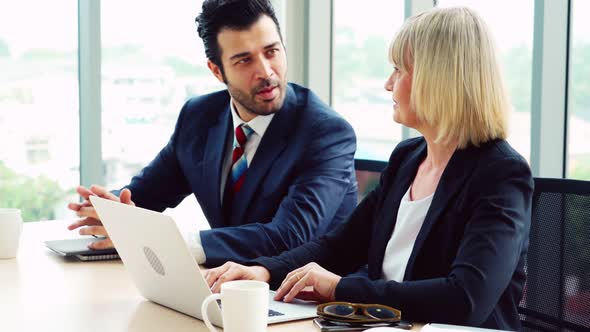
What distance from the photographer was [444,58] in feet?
6.01

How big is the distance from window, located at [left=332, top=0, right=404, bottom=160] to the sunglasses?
7.62 feet

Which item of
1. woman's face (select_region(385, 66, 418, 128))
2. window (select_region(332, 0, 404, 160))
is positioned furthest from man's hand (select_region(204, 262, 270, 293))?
window (select_region(332, 0, 404, 160))

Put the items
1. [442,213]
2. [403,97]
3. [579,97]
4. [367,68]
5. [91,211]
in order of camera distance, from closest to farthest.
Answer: [442,213] → [403,97] → [91,211] → [579,97] → [367,68]

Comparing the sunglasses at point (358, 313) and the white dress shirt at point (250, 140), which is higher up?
the white dress shirt at point (250, 140)

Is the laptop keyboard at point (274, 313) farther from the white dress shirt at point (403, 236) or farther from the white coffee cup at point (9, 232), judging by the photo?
the white coffee cup at point (9, 232)

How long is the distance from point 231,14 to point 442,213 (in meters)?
1.16

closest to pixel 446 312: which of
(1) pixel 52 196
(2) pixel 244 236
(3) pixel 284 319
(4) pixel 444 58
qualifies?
(3) pixel 284 319

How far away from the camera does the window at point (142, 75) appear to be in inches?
159

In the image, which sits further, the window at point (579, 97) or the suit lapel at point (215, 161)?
A: the window at point (579, 97)

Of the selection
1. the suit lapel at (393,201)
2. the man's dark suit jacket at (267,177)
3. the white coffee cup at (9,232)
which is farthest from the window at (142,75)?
the suit lapel at (393,201)

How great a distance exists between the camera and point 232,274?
1.85 m

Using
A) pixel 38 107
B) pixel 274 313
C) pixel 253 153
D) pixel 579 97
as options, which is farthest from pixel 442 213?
pixel 38 107

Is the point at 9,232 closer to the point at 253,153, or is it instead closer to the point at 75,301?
the point at 75,301

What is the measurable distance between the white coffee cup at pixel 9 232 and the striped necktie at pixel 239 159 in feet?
2.21
